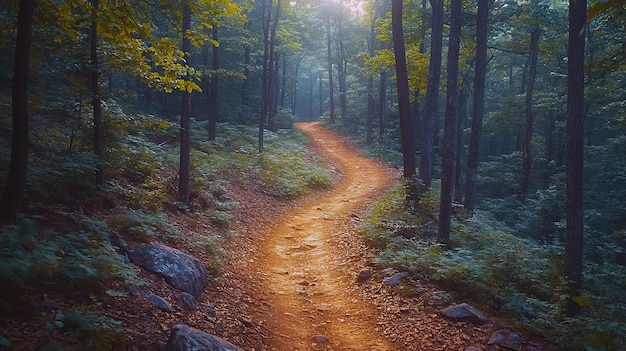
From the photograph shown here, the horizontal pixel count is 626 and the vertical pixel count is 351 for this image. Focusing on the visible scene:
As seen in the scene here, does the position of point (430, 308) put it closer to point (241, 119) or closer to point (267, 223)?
point (267, 223)

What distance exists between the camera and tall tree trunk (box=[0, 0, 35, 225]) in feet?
14.1

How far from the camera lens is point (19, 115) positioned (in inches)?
170

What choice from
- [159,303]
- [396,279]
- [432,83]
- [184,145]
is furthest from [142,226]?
[432,83]

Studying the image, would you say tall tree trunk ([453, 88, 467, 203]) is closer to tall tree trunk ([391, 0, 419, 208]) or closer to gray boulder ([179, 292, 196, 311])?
tall tree trunk ([391, 0, 419, 208])

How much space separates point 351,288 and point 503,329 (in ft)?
10.0

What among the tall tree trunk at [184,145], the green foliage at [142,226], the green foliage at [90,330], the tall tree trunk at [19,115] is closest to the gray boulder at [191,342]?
the green foliage at [90,330]

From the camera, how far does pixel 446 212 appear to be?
32.2 feet

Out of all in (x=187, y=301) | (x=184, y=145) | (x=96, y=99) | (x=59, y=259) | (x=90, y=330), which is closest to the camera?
(x=90, y=330)

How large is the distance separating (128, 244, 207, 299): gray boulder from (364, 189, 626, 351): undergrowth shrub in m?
4.09

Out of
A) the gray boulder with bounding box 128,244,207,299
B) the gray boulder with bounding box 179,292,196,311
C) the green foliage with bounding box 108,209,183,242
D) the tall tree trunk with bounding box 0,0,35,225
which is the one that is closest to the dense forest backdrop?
the tall tree trunk with bounding box 0,0,35,225

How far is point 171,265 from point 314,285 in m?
3.17

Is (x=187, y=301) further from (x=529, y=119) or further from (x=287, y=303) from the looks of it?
(x=529, y=119)

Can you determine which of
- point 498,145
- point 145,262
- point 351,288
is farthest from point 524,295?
point 498,145

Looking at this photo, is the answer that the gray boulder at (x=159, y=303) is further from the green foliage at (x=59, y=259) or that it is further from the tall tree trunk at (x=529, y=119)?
the tall tree trunk at (x=529, y=119)
